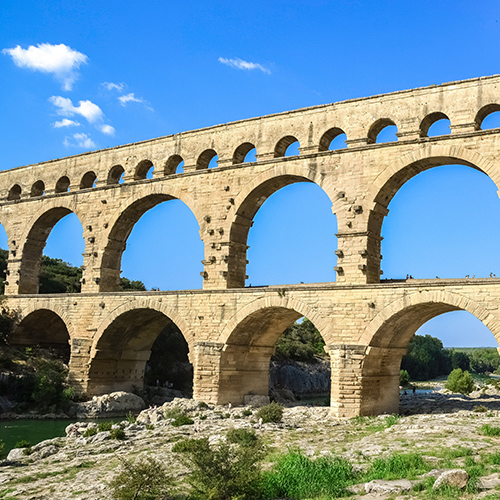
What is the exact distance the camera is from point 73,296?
1048 inches

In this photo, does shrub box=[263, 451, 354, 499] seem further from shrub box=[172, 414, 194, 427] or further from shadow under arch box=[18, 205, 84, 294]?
shadow under arch box=[18, 205, 84, 294]

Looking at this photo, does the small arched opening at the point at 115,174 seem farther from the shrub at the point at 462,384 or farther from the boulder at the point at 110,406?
the shrub at the point at 462,384

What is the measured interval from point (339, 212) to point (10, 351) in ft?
56.0

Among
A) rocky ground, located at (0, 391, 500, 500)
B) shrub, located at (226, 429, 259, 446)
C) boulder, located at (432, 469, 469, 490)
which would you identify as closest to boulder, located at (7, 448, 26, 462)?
rocky ground, located at (0, 391, 500, 500)

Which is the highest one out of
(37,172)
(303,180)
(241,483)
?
(37,172)

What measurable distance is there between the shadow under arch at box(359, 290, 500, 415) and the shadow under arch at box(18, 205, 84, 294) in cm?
1721

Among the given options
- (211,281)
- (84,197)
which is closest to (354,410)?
(211,281)

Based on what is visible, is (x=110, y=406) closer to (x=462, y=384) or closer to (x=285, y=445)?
(x=285, y=445)

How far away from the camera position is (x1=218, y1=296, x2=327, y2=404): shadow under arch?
69.5 ft

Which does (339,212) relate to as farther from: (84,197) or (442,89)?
(84,197)

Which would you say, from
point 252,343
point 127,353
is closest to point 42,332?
point 127,353

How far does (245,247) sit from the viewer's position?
Answer: 23.9 m

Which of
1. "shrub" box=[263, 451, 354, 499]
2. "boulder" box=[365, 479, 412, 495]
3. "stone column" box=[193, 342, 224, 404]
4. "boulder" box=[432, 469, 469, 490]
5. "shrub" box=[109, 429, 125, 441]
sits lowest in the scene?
"shrub" box=[109, 429, 125, 441]

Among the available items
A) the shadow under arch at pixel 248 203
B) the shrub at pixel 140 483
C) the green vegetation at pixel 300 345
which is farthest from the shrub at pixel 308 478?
the green vegetation at pixel 300 345
